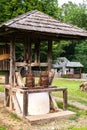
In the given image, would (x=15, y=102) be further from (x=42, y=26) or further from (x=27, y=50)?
(x=42, y=26)

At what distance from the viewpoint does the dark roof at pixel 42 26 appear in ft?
30.7

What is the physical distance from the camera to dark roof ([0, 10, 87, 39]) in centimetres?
936

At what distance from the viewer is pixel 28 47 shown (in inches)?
415

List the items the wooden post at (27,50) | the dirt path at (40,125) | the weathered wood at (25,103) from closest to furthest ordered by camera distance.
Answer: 1. the dirt path at (40,125)
2. the weathered wood at (25,103)
3. the wooden post at (27,50)

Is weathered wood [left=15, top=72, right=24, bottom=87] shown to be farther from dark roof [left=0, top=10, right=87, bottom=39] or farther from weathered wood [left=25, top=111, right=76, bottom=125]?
dark roof [left=0, top=10, right=87, bottom=39]

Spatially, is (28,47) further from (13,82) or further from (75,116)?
(75,116)

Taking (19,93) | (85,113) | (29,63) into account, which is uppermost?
(29,63)

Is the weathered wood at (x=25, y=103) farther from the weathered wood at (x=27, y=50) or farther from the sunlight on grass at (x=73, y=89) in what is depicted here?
the sunlight on grass at (x=73, y=89)

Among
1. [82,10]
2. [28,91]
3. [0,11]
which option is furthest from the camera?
[82,10]

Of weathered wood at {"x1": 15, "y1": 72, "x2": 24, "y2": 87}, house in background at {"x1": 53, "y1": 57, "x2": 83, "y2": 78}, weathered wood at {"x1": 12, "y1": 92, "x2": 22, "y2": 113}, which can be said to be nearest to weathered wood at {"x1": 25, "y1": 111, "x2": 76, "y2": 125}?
weathered wood at {"x1": 12, "y1": 92, "x2": 22, "y2": 113}

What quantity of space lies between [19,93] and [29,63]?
1211 millimetres

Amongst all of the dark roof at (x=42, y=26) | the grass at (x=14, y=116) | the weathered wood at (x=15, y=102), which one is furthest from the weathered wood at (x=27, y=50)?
the grass at (x=14, y=116)

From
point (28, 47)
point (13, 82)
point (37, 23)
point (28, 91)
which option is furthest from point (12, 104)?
point (37, 23)

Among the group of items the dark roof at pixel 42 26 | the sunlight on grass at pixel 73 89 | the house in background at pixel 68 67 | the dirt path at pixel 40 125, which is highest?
the dark roof at pixel 42 26
